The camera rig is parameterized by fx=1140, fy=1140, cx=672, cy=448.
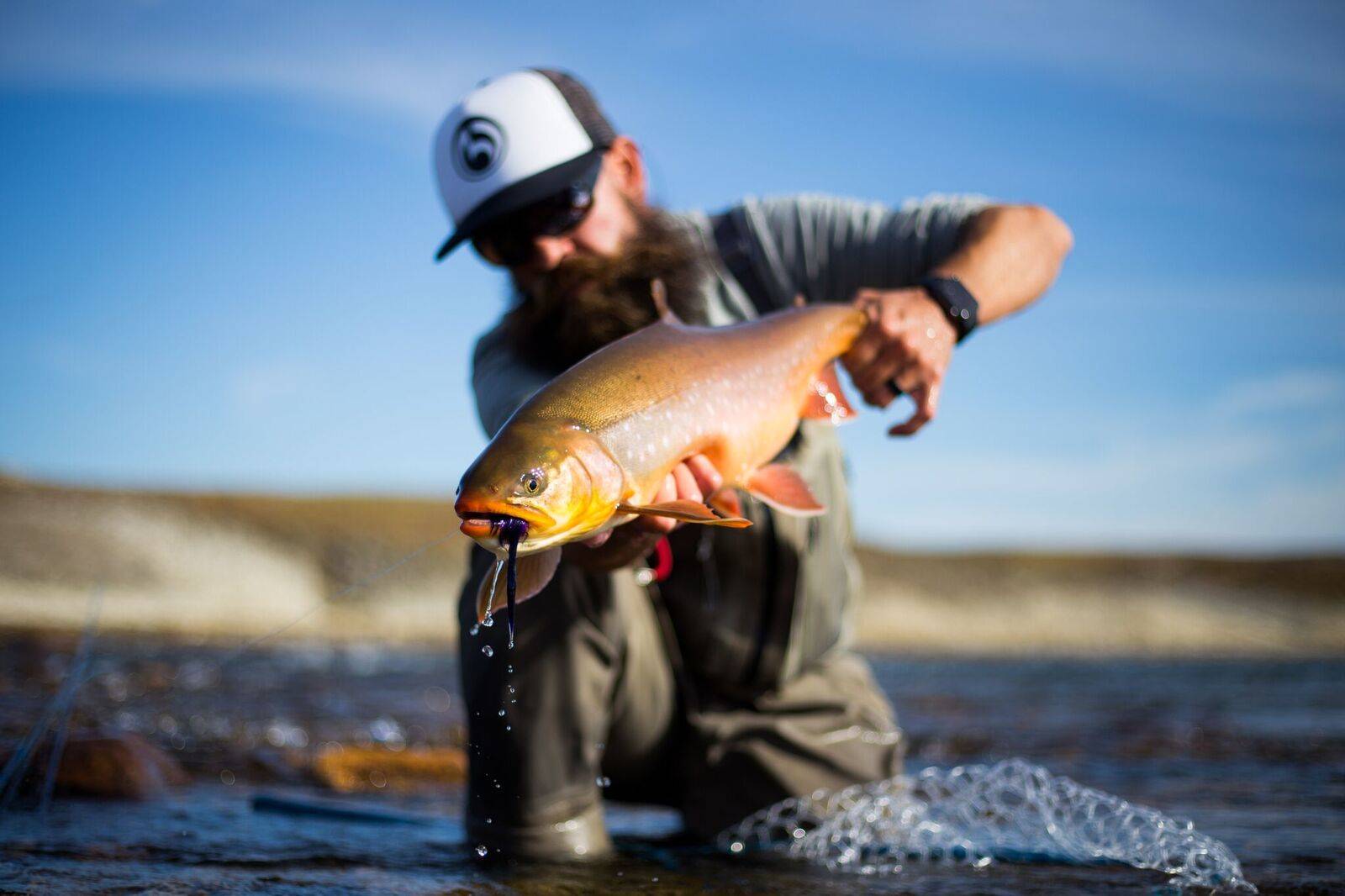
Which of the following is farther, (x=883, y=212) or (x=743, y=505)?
(x=883, y=212)

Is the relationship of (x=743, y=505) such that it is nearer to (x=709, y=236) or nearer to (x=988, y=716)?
(x=709, y=236)

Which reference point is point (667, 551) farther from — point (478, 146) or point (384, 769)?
point (384, 769)

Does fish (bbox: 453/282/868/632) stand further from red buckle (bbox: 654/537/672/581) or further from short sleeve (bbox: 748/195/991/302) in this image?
short sleeve (bbox: 748/195/991/302)

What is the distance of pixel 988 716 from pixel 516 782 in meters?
6.63

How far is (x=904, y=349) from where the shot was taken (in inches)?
105

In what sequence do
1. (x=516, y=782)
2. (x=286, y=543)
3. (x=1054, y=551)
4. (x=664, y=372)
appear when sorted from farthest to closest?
(x=1054, y=551), (x=286, y=543), (x=516, y=782), (x=664, y=372)

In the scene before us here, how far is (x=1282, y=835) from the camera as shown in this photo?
3451 mm

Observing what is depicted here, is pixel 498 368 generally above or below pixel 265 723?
above

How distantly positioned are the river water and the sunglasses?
167 centimetres

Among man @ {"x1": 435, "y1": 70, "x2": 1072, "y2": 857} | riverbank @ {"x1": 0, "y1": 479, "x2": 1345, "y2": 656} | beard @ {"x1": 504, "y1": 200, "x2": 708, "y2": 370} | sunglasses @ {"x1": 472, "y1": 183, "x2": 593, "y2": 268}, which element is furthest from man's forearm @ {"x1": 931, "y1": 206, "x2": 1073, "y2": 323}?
riverbank @ {"x1": 0, "y1": 479, "x2": 1345, "y2": 656}

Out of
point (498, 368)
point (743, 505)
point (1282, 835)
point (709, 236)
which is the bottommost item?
point (1282, 835)

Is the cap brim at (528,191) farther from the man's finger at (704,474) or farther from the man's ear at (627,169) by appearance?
the man's finger at (704,474)

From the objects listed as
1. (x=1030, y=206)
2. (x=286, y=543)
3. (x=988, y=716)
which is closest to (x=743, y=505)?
(x=1030, y=206)

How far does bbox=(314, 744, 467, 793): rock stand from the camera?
489 cm
